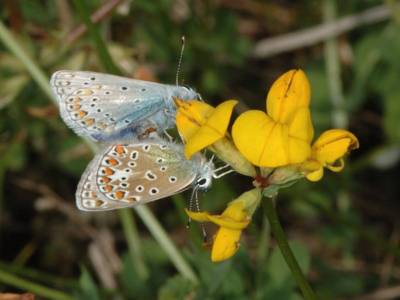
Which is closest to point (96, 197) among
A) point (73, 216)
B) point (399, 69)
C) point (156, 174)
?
point (156, 174)

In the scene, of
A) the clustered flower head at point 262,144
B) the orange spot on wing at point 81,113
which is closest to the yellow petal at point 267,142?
the clustered flower head at point 262,144

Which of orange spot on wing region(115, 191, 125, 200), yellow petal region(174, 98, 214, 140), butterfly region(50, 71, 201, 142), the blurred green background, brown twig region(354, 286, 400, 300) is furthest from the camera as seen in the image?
the blurred green background

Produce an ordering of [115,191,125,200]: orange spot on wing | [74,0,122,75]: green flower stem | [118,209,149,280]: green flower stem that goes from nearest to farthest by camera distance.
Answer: [115,191,125,200]: orange spot on wing, [74,0,122,75]: green flower stem, [118,209,149,280]: green flower stem

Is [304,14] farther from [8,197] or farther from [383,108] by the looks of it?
[8,197]

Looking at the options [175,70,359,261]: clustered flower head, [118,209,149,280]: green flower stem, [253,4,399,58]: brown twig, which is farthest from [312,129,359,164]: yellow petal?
[253,4,399,58]: brown twig

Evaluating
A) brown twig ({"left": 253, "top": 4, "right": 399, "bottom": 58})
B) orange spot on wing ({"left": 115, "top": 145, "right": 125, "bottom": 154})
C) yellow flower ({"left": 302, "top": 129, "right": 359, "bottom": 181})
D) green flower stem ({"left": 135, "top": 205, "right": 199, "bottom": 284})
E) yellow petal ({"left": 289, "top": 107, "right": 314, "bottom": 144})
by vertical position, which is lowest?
green flower stem ({"left": 135, "top": 205, "right": 199, "bottom": 284})

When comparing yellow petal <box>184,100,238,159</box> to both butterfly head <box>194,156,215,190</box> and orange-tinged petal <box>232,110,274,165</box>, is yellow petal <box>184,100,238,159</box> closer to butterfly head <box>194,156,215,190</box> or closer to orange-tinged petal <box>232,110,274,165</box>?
orange-tinged petal <box>232,110,274,165</box>

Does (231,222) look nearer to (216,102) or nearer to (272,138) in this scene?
(272,138)

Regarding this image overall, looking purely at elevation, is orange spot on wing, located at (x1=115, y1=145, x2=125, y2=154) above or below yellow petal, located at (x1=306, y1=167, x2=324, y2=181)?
above

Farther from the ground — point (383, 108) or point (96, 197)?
point (96, 197)
